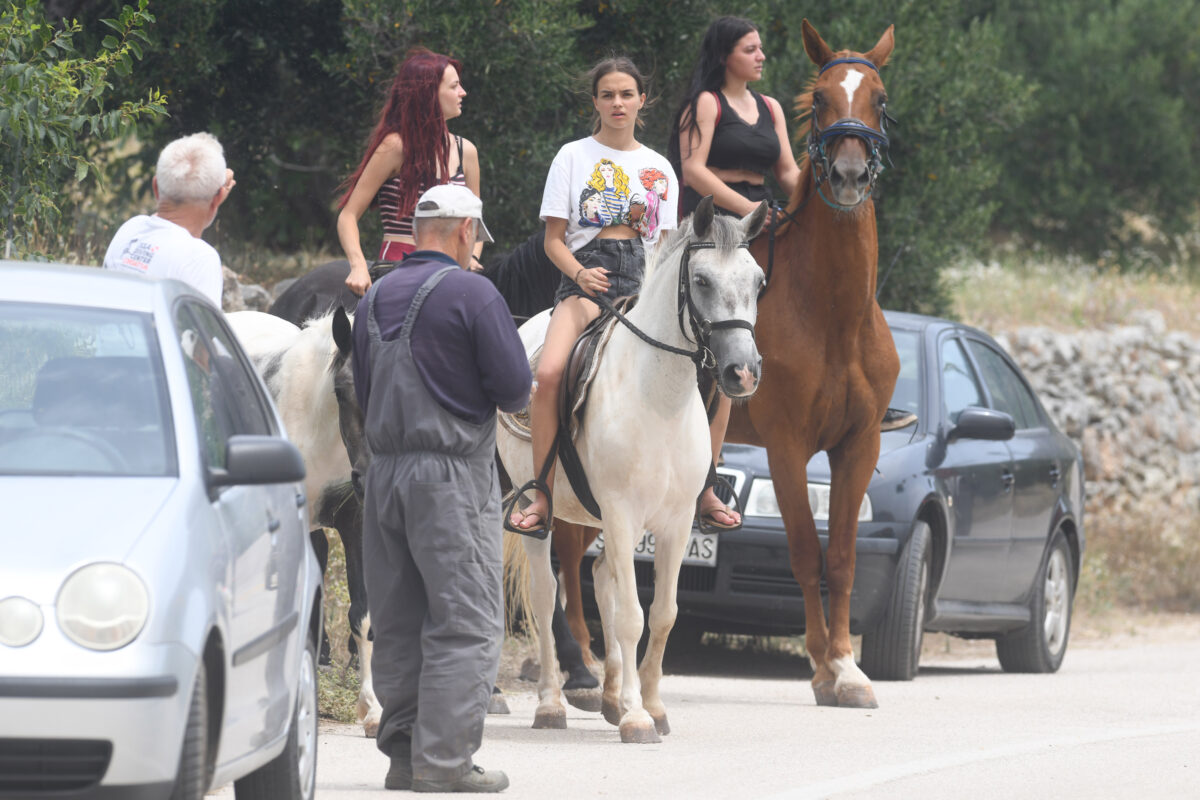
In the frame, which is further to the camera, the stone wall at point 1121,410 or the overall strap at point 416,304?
the stone wall at point 1121,410

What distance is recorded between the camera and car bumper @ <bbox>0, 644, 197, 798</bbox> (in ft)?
13.7

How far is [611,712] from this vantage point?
8.49 meters

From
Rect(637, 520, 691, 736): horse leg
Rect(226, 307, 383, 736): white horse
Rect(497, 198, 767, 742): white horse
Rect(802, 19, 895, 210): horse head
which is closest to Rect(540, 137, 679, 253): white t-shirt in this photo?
Rect(497, 198, 767, 742): white horse

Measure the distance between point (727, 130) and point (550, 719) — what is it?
3.24 m

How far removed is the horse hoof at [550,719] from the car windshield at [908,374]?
11.8 feet

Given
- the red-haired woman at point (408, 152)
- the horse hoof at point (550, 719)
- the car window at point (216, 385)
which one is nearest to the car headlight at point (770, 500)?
the horse hoof at point (550, 719)

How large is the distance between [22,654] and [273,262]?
Answer: 37.5 ft

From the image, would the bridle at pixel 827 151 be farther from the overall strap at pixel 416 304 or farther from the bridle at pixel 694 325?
the overall strap at pixel 416 304

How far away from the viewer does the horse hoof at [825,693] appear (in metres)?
9.37

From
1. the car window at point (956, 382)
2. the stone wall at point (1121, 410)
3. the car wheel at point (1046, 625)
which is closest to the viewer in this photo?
the car window at point (956, 382)

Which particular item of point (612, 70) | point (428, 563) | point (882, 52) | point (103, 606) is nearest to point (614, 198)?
point (612, 70)

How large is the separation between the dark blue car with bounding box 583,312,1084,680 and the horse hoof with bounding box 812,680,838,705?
952mm

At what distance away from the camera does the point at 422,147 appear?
8.59 m

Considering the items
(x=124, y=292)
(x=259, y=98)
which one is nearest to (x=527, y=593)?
(x=124, y=292)
